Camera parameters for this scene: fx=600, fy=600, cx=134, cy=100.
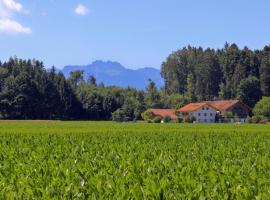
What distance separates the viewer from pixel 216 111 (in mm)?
146375

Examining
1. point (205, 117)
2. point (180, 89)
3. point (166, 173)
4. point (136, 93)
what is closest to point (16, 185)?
point (166, 173)

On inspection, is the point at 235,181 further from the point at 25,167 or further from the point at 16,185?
the point at 25,167

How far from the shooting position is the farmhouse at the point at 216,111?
142 metres

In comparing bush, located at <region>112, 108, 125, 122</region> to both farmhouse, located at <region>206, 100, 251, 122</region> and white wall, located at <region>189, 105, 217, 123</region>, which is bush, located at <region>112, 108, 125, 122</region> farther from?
farmhouse, located at <region>206, 100, 251, 122</region>

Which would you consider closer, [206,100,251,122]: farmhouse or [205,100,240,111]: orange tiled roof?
[206,100,251,122]: farmhouse

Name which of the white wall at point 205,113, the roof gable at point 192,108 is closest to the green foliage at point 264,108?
the white wall at point 205,113

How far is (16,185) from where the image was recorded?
11.0m

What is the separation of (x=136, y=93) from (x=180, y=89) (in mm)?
19094

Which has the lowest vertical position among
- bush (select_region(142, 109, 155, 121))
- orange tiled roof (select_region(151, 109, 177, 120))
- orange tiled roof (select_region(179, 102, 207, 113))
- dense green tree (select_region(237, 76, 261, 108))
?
bush (select_region(142, 109, 155, 121))

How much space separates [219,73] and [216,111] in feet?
76.0

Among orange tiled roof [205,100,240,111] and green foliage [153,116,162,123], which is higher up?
orange tiled roof [205,100,240,111]

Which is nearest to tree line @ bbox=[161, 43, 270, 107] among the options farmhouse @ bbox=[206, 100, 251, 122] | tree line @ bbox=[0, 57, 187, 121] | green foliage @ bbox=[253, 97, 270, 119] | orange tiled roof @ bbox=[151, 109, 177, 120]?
farmhouse @ bbox=[206, 100, 251, 122]

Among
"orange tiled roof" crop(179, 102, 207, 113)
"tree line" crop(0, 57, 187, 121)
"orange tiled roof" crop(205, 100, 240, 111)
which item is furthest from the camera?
"orange tiled roof" crop(179, 102, 207, 113)

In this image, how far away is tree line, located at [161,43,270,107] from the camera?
492 ft
